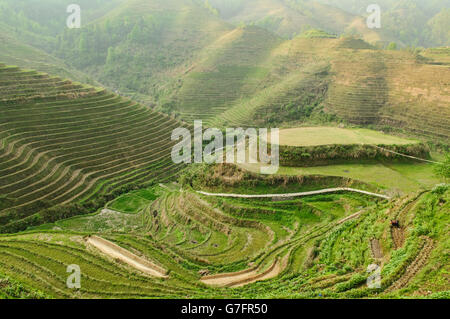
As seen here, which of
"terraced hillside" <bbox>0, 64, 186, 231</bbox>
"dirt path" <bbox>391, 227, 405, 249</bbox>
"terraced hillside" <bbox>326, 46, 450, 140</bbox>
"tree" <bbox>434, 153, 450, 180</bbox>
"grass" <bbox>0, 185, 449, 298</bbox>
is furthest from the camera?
"terraced hillside" <bbox>326, 46, 450, 140</bbox>

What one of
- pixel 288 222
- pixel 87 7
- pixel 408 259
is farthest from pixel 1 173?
pixel 87 7

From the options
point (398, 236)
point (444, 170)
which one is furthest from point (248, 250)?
point (444, 170)

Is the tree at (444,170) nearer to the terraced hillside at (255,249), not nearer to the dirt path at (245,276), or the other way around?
the terraced hillside at (255,249)

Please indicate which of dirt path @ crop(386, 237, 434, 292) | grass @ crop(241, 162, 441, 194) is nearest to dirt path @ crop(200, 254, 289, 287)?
dirt path @ crop(386, 237, 434, 292)

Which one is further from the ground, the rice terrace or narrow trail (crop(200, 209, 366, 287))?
the rice terrace

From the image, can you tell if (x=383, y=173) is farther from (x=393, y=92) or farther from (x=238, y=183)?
(x=393, y=92)

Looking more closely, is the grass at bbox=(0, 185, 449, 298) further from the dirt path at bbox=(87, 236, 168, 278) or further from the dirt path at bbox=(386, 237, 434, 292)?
the dirt path at bbox=(87, 236, 168, 278)

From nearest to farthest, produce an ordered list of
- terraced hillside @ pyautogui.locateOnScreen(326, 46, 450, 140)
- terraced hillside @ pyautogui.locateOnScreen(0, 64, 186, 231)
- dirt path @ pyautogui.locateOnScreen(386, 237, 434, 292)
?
dirt path @ pyautogui.locateOnScreen(386, 237, 434, 292) → terraced hillside @ pyautogui.locateOnScreen(0, 64, 186, 231) → terraced hillside @ pyautogui.locateOnScreen(326, 46, 450, 140)

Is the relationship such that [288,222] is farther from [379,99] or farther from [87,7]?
[87,7]
